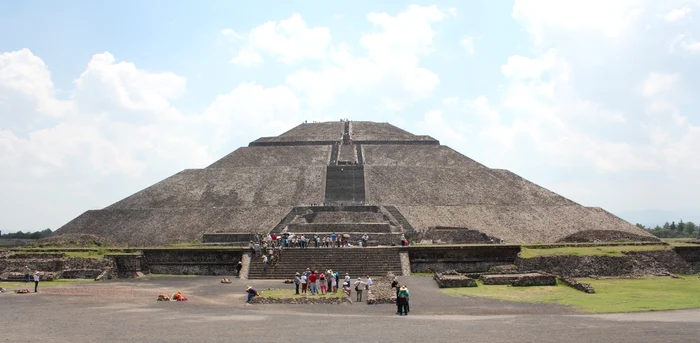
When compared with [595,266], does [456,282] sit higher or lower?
lower

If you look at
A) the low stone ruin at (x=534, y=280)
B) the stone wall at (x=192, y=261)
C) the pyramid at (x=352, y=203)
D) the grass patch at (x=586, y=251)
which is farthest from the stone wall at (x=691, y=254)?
the stone wall at (x=192, y=261)

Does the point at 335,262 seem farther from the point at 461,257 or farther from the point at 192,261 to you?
the point at 192,261

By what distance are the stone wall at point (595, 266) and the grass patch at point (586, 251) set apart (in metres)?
0.44

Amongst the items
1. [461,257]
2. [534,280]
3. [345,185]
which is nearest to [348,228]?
[461,257]

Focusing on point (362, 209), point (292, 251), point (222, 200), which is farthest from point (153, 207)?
point (292, 251)

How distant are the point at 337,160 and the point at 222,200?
16500 mm

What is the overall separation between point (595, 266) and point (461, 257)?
20.2ft

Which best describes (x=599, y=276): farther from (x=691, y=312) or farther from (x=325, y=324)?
(x=325, y=324)

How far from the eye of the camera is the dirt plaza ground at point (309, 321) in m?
13.1

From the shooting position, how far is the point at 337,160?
66.1m

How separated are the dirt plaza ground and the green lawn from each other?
88 centimetres

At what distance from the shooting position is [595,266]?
2639cm

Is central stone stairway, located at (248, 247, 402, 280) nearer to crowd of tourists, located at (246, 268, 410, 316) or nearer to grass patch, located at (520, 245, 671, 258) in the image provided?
crowd of tourists, located at (246, 268, 410, 316)

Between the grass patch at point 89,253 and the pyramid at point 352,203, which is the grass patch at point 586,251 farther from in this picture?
the grass patch at point 89,253
